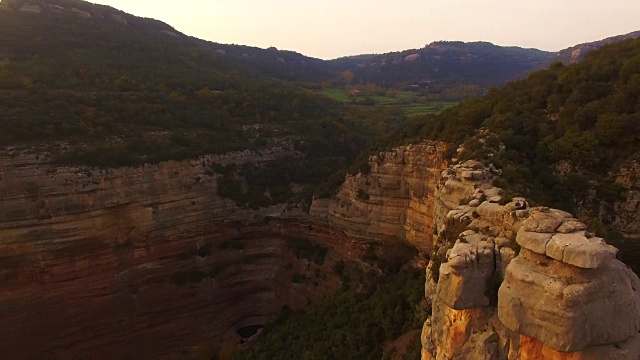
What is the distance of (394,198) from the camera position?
2650 centimetres

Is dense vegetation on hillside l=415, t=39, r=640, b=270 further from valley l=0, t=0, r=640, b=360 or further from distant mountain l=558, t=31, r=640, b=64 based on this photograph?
distant mountain l=558, t=31, r=640, b=64

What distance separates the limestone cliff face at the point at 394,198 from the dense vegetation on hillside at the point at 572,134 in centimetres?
199

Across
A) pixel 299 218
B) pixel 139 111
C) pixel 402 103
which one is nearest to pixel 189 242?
pixel 299 218

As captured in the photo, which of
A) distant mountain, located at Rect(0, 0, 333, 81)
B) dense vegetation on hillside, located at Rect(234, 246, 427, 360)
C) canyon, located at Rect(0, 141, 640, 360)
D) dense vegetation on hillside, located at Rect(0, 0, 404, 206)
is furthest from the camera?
distant mountain, located at Rect(0, 0, 333, 81)

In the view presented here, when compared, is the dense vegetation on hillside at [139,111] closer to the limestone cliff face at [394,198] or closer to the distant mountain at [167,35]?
the distant mountain at [167,35]

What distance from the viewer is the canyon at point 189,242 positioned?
17031mm

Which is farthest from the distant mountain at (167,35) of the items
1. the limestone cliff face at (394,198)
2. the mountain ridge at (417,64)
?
the limestone cliff face at (394,198)

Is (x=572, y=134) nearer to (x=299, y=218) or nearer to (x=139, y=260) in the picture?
(x=299, y=218)

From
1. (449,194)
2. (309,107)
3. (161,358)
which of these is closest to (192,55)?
(309,107)

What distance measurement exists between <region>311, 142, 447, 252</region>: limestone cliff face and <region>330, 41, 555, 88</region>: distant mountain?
11613cm

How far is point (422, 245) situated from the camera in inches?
944

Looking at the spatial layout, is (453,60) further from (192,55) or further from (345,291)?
(345,291)

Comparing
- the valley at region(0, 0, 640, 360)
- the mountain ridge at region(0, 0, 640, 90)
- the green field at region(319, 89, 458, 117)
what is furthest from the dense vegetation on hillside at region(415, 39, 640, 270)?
the mountain ridge at region(0, 0, 640, 90)

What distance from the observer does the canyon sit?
55.9 ft
